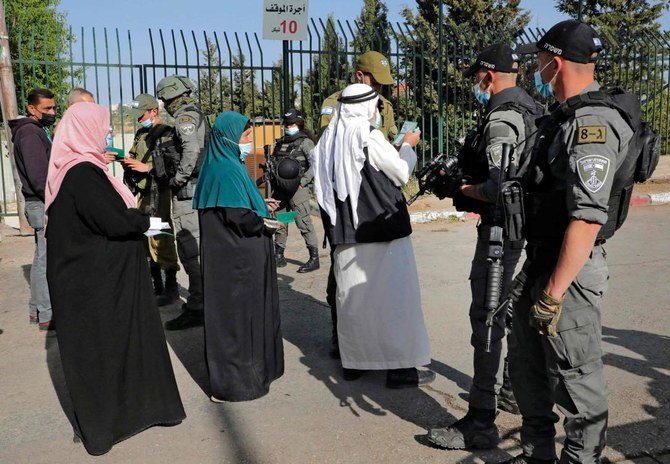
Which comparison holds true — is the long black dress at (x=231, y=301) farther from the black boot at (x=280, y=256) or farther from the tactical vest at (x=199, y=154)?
the black boot at (x=280, y=256)

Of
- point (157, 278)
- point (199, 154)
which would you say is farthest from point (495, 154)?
point (157, 278)

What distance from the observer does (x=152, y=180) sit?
Result: 6.09 meters

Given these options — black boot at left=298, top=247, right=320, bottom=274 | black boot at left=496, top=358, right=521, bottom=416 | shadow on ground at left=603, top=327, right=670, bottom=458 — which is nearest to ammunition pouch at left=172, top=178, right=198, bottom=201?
black boot at left=298, top=247, right=320, bottom=274

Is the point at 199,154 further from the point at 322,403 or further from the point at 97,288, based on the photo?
the point at 322,403

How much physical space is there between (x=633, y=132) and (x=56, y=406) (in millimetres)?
3541

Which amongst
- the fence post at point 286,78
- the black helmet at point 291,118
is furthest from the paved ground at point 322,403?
the fence post at point 286,78

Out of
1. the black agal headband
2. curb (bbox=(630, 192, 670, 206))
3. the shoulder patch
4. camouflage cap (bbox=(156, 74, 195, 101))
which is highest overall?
camouflage cap (bbox=(156, 74, 195, 101))

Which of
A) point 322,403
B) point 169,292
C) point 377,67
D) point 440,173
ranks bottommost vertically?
point 322,403

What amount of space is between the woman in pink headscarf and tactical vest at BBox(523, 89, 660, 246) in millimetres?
2060

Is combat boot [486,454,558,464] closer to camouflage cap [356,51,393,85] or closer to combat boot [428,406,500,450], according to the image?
combat boot [428,406,500,450]

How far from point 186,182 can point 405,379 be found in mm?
2507

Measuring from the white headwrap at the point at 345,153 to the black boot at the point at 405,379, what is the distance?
973 millimetres

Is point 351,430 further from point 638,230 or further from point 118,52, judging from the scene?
point 118,52

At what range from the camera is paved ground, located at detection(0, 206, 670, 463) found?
351 centimetres
